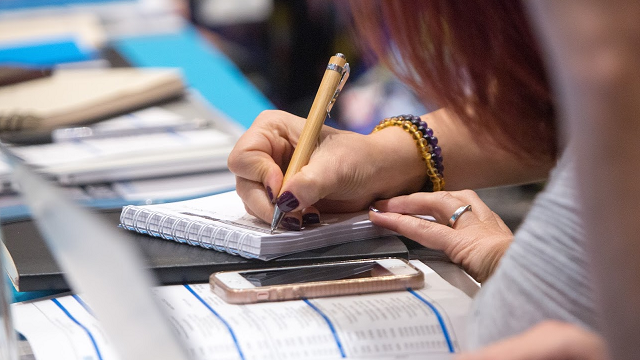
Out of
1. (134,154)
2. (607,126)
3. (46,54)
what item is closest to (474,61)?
(607,126)

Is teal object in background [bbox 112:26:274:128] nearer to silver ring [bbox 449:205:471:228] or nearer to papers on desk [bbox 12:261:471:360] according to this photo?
silver ring [bbox 449:205:471:228]

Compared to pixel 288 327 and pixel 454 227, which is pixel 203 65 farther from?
pixel 288 327

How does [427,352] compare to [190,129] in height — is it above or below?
below

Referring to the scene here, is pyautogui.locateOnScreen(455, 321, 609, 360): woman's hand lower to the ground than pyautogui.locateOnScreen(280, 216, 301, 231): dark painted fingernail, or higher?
lower

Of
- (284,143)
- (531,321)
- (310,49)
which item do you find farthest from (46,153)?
(310,49)

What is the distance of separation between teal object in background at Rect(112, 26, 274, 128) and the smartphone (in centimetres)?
74

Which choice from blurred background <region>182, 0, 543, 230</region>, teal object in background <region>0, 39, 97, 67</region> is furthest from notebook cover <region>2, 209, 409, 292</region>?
blurred background <region>182, 0, 543, 230</region>

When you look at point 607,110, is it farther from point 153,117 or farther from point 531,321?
point 153,117

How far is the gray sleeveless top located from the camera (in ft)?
1.58

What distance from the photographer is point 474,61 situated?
2.02ft

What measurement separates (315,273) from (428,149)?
314mm

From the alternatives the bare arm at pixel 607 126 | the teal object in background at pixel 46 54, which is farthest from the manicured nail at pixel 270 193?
the teal object in background at pixel 46 54

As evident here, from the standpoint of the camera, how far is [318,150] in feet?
2.68

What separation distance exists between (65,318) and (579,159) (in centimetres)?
47
